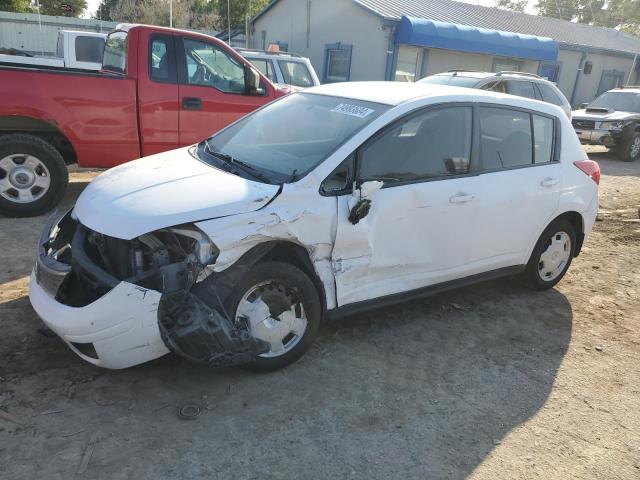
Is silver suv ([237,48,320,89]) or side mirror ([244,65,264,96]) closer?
side mirror ([244,65,264,96])

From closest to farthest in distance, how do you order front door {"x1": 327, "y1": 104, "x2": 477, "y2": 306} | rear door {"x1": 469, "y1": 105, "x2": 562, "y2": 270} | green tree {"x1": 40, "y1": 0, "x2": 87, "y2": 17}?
front door {"x1": 327, "y1": 104, "x2": 477, "y2": 306} → rear door {"x1": 469, "y1": 105, "x2": 562, "y2": 270} → green tree {"x1": 40, "y1": 0, "x2": 87, "y2": 17}

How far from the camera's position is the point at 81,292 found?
2973 mm

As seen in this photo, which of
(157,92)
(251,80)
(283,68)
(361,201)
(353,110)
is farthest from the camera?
(283,68)

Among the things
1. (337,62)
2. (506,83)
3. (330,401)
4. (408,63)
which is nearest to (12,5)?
(337,62)

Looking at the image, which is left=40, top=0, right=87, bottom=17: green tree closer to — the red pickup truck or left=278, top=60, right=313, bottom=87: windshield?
left=278, top=60, right=313, bottom=87: windshield

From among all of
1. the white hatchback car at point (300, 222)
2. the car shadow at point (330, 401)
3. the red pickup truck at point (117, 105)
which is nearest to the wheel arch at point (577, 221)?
the white hatchback car at point (300, 222)

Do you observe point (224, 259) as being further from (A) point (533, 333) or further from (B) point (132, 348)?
(A) point (533, 333)

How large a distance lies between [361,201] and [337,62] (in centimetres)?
1648

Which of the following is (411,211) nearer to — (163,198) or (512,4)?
(163,198)

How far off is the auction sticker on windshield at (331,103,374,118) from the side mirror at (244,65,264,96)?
325 cm

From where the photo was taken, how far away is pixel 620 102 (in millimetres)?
14367

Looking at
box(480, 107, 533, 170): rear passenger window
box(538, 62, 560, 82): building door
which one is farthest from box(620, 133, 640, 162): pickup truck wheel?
box(480, 107, 533, 170): rear passenger window

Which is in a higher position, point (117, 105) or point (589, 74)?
point (589, 74)

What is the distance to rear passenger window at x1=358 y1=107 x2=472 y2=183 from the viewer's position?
3.45 m
